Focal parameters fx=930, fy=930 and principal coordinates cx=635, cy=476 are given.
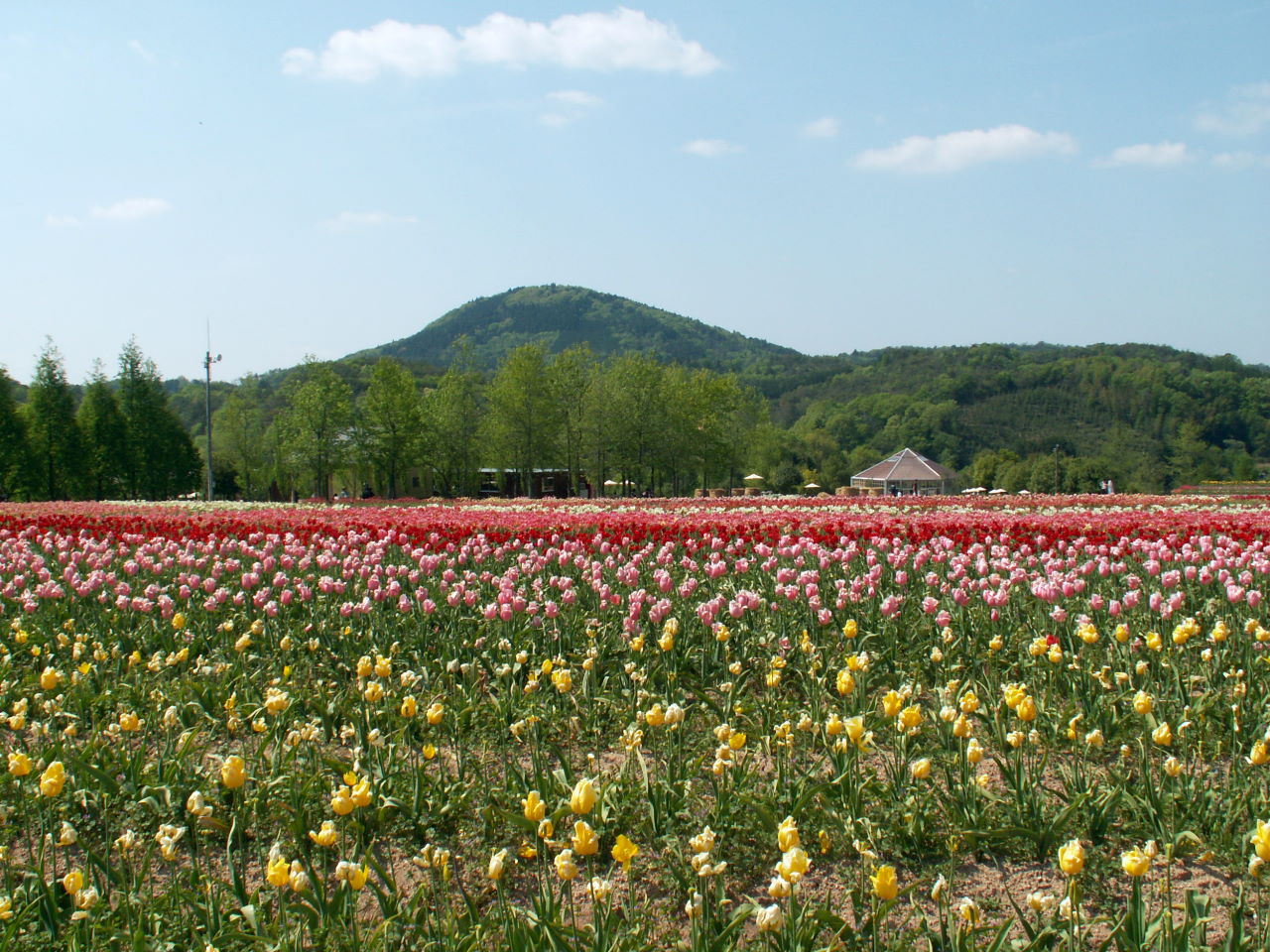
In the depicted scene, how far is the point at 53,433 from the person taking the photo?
45.0 m

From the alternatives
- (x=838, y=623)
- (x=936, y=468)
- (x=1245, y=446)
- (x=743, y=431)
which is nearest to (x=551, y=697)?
(x=838, y=623)

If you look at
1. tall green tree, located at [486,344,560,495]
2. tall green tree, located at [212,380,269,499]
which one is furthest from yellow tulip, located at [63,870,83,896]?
tall green tree, located at [212,380,269,499]

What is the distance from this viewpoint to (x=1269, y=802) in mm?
3598

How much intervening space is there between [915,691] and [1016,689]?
1.53m

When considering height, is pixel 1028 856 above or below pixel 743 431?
below

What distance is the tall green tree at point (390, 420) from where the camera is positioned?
148ft

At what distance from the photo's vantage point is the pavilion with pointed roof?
79.7 metres

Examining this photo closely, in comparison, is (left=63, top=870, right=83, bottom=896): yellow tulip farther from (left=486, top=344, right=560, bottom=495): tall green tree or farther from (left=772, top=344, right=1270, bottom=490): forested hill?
(left=772, top=344, right=1270, bottom=490): forested hill

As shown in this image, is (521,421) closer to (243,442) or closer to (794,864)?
(243,442)

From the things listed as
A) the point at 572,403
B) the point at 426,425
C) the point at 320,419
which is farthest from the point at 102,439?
the point at 572,403

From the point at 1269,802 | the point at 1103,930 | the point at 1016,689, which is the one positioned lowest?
the point at 1103,930

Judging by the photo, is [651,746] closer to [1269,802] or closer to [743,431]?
[1269,802]

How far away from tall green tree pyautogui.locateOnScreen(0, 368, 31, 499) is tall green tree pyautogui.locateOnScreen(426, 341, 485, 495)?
61.0 feet

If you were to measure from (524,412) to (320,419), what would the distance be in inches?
373
